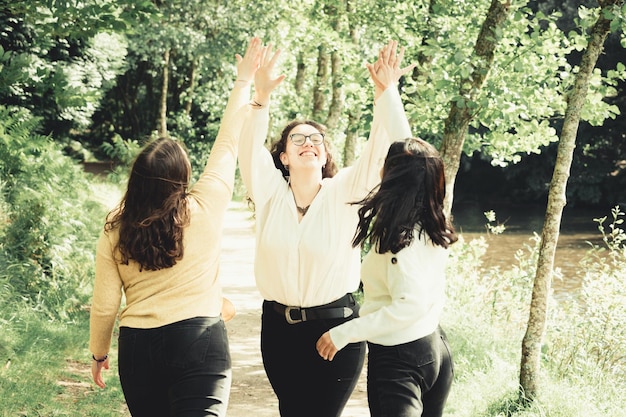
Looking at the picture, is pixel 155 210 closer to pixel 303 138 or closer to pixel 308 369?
pixel 303 138

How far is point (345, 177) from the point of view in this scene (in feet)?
12.4

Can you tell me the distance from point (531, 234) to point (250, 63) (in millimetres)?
24358

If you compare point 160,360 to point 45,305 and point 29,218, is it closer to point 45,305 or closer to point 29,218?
point 45,305

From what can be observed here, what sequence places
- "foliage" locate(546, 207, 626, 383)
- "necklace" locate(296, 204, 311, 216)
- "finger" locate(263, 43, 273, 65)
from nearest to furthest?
"necklace" locate(296, 204, 311, 216) < "finger" locate(263, 43, 273, 65) < "foliage" locate(546, 207, 626, 383)

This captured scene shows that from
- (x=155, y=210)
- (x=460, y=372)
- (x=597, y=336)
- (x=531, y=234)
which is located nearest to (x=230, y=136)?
(x=155, y=210)

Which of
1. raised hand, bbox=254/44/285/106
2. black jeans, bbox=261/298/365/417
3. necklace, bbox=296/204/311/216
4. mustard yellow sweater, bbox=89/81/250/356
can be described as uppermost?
raised hand, bbox=254/44/285/106

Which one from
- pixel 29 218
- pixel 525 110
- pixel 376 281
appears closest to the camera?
pixel 376 281

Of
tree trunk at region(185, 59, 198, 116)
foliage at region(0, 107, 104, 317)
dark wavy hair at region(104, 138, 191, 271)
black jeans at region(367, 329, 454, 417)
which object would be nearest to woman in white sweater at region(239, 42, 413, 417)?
black jeans at region(367, 329, 454, 417)

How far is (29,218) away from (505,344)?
564cm

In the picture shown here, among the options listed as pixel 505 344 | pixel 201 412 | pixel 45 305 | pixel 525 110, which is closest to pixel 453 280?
pixel 505 344

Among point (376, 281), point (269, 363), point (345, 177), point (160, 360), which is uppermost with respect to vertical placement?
point (345, 177)

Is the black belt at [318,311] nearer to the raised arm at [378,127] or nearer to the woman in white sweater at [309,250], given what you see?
the woman in white sweater at [309,250]

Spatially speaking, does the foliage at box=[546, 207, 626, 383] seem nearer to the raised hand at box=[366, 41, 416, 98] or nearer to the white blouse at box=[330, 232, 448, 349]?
the raised hand at box=[366, 41, 416, 98]

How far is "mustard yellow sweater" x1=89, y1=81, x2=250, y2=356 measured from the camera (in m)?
3.11
